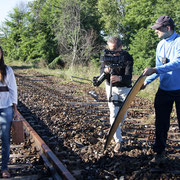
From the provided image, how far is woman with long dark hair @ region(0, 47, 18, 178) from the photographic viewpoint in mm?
3521

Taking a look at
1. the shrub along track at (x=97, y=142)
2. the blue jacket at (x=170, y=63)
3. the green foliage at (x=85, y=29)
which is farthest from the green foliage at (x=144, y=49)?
the blue jacket at (x=170, y=63)

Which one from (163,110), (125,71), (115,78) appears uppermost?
(125,71)

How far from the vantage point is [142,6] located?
35.4 meters

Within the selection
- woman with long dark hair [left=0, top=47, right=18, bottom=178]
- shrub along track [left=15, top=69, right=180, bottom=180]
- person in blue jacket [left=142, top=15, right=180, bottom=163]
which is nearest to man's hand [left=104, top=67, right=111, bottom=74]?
person in blue jacket [left=142, top=15, right=180, bottom=163]

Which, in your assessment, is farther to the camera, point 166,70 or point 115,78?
point 115,78

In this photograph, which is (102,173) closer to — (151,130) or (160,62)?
(160,62)

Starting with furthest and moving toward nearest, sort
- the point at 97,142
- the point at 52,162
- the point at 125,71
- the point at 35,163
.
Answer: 1. the point at 97,142
2. the point at 125,71
3. the point at 35,163
4. the point at 52,162

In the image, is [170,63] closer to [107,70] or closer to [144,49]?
[107,70]

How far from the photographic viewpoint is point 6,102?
11.7ft

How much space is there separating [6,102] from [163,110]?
2462mm

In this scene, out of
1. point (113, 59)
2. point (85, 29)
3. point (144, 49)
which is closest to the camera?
point (113, 59)

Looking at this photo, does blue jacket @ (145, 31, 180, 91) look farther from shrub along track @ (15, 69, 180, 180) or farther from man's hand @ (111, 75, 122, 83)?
shrub along track @ (15, 69, 180, 180)

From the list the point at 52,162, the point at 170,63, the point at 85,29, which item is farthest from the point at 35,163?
the point at 85,29

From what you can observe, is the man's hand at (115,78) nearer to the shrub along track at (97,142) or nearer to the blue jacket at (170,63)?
the blue jacket at (170,63)
